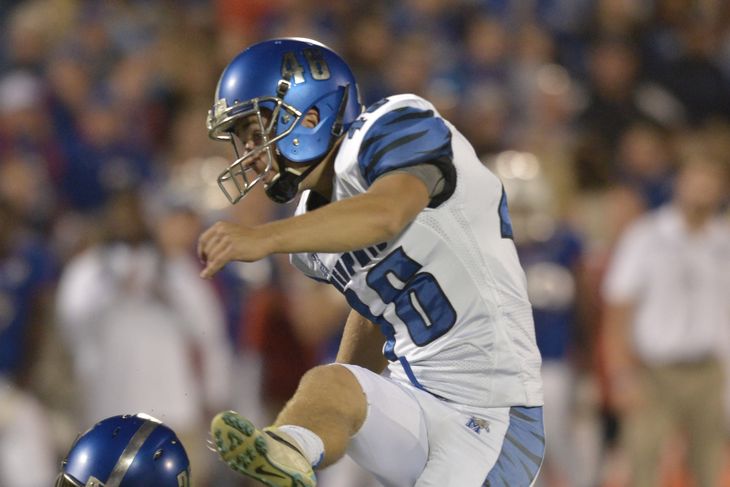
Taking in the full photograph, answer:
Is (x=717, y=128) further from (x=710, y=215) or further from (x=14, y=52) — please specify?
(x=14, y=52)

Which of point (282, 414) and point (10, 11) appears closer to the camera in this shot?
point (282, 414)

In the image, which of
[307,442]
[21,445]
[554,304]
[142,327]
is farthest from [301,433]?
[554,304]

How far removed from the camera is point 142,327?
7.22 metres

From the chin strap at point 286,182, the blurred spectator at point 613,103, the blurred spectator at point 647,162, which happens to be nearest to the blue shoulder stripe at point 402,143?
the chin strap at point 286,182

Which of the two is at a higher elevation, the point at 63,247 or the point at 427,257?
the point at 427,257

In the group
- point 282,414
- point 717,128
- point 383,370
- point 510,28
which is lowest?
point 717,128

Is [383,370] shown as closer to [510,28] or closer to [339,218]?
[339,218]

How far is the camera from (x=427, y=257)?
12.5ft

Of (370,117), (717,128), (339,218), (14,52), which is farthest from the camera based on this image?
(717,128)

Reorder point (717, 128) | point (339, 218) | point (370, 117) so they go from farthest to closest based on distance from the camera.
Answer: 1. point (717, 128)
2. point (370, 117)
3. point (339, 218)

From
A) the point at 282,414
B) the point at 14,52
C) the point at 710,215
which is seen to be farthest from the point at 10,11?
the point at 282,414

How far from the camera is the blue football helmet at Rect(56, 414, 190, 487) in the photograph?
3.71 metres

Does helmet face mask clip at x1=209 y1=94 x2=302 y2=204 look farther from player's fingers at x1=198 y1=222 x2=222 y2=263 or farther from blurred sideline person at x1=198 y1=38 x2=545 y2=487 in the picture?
player's fingers at x1=198 y1=222 x2=222 y2=263

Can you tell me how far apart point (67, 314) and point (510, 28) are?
179 inches
